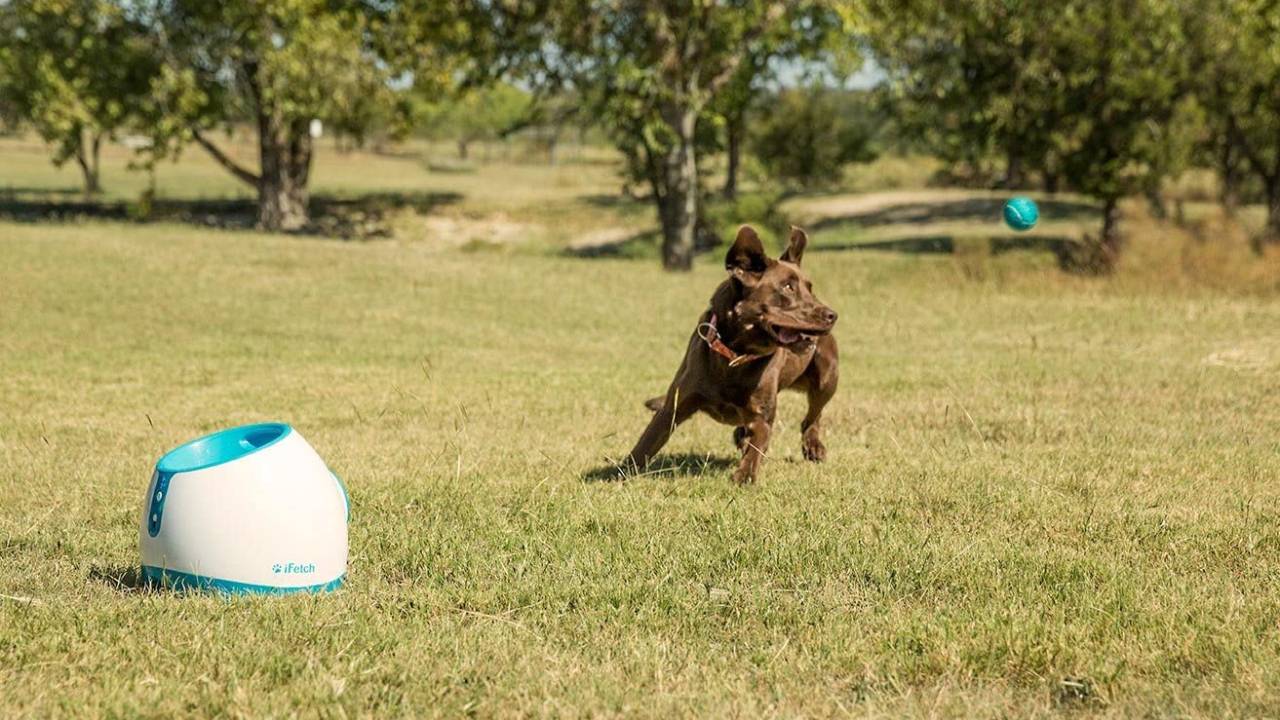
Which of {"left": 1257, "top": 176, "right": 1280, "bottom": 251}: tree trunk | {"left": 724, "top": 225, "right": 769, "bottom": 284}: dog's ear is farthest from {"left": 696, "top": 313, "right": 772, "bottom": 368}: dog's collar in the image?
{"left": 1257, "top": 176, "right": 1280, "bottom": 251}: tree trunk

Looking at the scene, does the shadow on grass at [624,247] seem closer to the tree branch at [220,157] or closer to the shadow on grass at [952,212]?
the shadow on grass at [952,212]

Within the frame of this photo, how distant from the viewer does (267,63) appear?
3036 cm

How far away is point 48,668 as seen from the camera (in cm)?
408

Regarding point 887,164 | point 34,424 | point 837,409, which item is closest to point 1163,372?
point 837,409

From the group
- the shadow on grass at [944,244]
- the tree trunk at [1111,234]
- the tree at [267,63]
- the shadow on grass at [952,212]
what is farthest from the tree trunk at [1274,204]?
the tree at [267,63]

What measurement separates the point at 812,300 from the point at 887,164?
7005 centimetres

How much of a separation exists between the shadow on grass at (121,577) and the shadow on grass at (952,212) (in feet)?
118

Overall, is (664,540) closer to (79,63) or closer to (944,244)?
(944,244)

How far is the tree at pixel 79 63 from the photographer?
1227 inches

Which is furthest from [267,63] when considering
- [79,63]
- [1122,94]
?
[1122,94]

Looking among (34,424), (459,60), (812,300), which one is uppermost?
(459,60)

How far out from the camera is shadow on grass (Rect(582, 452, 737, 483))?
→ 7090mm

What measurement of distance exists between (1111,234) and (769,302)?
24.0m

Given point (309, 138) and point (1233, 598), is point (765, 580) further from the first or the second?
point (309, 138)
